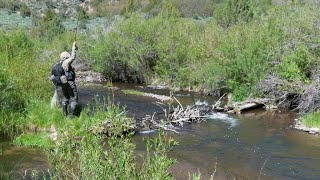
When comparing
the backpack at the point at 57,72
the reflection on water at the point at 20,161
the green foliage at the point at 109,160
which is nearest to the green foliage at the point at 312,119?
the backpack at the point at 57,72

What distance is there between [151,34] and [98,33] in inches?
233

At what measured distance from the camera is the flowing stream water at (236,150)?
11273 mm

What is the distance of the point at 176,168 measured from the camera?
1130 centimetres

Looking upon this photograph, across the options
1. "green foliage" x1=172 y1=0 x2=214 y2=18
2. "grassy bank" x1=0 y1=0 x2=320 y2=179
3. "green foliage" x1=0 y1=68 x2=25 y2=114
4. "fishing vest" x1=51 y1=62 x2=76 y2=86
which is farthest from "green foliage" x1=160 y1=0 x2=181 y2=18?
"green foliage" x1=172 y1=0 x2=214 y2=18

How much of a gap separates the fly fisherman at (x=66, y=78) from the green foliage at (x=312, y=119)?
939 cm

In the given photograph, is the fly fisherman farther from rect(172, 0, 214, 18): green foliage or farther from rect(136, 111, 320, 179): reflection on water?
rect(172, 0, 214, 18): green foliage

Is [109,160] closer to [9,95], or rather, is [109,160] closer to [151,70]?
[9,95]

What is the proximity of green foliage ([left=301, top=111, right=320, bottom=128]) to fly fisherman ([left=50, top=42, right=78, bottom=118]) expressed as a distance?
9391mm

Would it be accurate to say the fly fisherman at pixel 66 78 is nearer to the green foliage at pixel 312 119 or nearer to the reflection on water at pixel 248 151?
the reflection on water at pixel 248 151

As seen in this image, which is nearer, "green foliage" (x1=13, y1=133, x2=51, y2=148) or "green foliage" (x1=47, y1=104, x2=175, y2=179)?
"green foliage" (x1=47, y1=104, x2=175, y2=179)

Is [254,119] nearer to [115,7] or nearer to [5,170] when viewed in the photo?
[5,170]

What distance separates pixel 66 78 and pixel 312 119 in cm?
1006

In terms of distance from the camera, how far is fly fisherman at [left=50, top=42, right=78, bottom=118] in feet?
47.8

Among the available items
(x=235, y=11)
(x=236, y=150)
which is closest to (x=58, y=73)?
(x=236, y=150)
